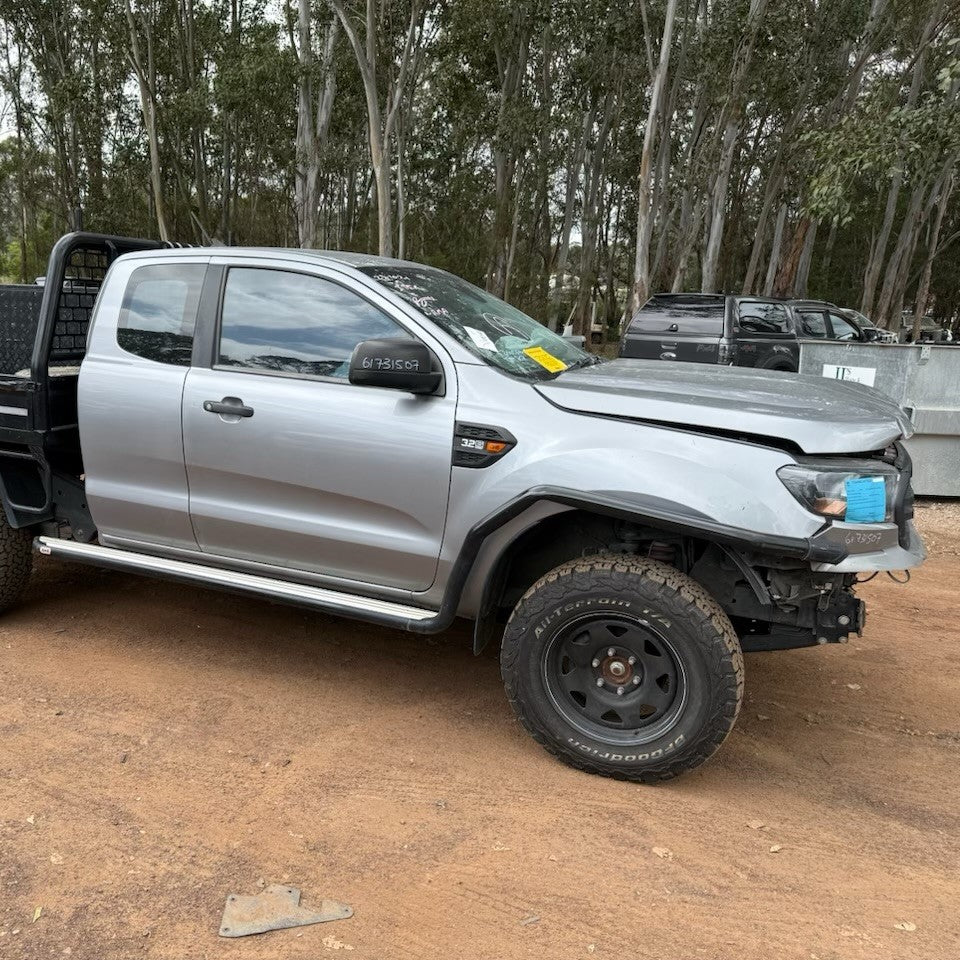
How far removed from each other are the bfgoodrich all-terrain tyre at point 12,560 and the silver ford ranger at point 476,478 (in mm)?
166

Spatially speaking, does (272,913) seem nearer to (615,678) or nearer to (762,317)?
(615,678)

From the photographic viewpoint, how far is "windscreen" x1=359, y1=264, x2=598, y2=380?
377 centimetres

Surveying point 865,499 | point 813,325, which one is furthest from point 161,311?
point 813,325

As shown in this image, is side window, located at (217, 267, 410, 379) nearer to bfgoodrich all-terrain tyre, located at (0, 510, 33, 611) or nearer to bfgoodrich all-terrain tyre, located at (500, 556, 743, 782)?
bfgoodrich all-terrain tyre, located at (500, 556, 743, 782)

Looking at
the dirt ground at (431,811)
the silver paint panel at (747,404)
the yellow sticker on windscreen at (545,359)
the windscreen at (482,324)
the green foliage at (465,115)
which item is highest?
the green foliage at (465,115)

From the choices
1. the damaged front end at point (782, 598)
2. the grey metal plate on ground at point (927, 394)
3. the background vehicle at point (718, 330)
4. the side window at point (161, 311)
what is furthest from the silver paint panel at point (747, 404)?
the background vehicle at point (718, 330)

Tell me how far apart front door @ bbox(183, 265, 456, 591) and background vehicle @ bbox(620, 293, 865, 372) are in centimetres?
945

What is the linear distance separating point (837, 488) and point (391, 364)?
5.49 ft

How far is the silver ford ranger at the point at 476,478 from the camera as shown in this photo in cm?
319

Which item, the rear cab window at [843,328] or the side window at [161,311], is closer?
the side window at [161,311]

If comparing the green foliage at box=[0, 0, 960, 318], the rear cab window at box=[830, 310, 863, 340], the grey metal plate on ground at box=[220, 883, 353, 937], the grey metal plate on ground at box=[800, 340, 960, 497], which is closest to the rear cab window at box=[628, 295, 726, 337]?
the rear cab window at box=[830, 310, 863, 340]

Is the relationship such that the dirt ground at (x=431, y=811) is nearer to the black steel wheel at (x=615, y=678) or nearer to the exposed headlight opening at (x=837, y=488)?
the black steel wheel at (x=615, y=678)

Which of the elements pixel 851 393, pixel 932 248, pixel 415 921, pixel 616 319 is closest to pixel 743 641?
pixel 851 393

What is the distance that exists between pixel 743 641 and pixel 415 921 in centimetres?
167
